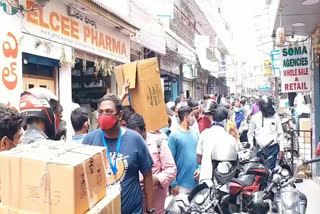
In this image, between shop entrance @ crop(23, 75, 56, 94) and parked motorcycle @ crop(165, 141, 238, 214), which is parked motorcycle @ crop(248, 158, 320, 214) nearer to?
parked motorcycle @ crop(165, 141, 238, 214)

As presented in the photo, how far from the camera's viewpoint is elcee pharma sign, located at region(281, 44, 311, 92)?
834cm

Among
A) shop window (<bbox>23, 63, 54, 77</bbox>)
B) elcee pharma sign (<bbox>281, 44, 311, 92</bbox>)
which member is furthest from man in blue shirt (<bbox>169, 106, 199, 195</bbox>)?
elcee pharma sign (<bbox>281, 44, 311, 92</bbox>)

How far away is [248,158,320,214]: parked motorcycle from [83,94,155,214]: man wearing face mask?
1629 millimetres

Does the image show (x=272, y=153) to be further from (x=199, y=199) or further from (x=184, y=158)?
(x=199, y=199)

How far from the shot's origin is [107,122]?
9.52 feet

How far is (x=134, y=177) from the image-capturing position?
2.96 meters

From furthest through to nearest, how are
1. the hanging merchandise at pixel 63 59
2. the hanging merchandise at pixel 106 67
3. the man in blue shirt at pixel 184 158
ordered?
the hanging merchandise at pixel 106 67, the hanging merchandise at pixel 63 59, the man in blue shirt at pixel 184 158

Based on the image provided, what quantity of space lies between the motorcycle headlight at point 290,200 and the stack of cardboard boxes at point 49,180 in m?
3.00

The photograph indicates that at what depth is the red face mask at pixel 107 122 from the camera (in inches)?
114

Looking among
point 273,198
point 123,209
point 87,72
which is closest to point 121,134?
point 123,209

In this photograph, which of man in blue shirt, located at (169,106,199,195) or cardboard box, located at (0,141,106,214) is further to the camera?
man in blue shirt, located at (169,106,199,195)

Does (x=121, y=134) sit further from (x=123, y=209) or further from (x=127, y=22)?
(x=127, y=22)

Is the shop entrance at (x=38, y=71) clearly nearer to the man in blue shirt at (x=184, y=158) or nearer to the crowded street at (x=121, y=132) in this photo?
the crowded street at (x=121, y=132)

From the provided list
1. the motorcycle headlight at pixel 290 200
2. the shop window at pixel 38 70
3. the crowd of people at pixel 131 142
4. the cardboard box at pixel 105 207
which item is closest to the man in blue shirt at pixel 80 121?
the crowd of people at pixel 131 142
